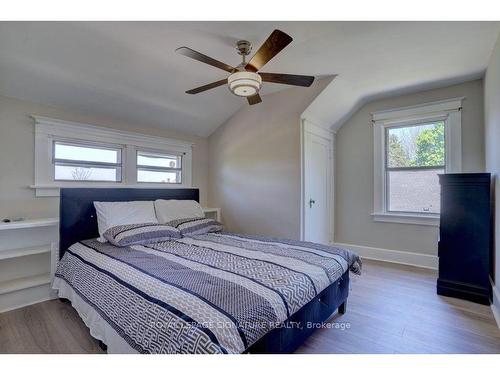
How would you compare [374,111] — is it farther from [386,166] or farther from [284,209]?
[284,209]

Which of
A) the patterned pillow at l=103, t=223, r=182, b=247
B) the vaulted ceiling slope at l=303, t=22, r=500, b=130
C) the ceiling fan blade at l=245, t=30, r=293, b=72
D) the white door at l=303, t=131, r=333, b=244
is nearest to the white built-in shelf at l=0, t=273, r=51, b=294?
the patterned pillow at l=103, t=223, r=182, b=247

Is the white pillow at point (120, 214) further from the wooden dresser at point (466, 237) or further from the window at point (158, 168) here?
the wooden dresser at point (466, 237)

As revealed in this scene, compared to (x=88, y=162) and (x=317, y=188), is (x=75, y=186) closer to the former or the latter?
(x=88, y=162)

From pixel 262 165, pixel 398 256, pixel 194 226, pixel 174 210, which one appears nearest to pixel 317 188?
pixel 262 165

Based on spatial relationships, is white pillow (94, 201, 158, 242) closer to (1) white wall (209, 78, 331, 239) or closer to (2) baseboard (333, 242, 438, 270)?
(1) white wall (209, 78, 331, 239)

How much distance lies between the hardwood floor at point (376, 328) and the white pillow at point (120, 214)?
0.83 metres

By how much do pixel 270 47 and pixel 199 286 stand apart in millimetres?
Result: 1580

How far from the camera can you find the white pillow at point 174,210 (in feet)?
10.4

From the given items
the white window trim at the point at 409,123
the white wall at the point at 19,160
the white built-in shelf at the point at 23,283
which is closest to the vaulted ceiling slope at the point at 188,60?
the white wall at the point at 19,160

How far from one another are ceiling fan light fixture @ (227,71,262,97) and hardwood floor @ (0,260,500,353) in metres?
1.97

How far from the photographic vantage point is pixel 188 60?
267 centimetres

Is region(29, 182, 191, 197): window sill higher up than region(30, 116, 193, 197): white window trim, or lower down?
lower down

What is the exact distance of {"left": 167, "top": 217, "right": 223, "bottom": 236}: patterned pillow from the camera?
298 centimetres

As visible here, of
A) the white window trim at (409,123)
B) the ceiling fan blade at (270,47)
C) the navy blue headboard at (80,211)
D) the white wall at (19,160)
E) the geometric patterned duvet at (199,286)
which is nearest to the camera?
the geometric patterned duvet at (199,286)
